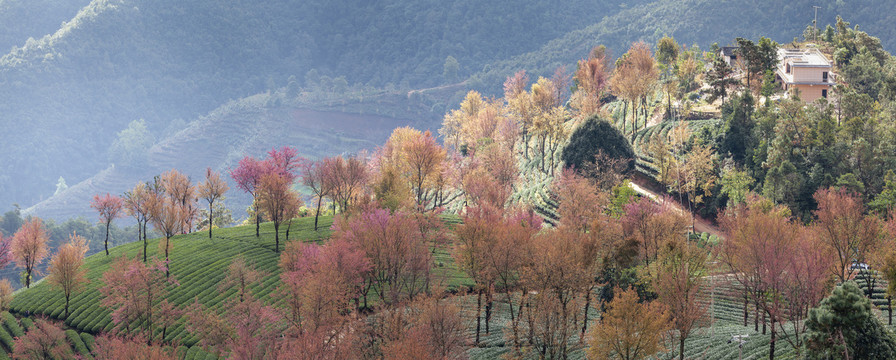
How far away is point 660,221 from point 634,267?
16.5 ft

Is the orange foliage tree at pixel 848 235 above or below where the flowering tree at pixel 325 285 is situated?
above

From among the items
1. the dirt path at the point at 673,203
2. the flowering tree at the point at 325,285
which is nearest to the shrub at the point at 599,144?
the dirt path at the point at 673,203

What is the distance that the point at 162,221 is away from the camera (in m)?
85.1

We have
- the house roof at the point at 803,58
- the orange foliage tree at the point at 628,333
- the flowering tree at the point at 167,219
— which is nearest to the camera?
the orange foliage tree at the point at 628,333

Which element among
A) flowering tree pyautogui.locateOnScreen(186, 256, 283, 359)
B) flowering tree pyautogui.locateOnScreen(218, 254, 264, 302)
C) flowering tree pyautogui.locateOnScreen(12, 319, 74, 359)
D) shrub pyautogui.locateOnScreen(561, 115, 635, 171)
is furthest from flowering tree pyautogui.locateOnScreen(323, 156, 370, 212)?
flowering tree pyautogui.locateOnScreen(12, 319, 74, 359)

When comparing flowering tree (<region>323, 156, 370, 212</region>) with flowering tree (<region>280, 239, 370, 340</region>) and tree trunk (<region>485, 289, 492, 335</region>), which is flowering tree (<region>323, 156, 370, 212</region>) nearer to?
flowering tree (<region>280, 239, 370, 340</region>)

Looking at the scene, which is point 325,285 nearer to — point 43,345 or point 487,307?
point 487,307

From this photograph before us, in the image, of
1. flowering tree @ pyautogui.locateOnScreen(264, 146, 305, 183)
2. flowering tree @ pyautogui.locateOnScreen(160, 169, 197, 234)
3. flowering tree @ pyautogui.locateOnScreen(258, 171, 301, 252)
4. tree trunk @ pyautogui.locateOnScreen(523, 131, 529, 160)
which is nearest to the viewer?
flowering tree @ pyautogui.locateOnScreen(258, 171, 301, 252)

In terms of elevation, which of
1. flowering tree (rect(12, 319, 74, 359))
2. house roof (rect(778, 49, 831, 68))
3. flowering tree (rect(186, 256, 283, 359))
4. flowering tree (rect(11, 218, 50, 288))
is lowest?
flowering tree (rect(12, 319, 74, 359))

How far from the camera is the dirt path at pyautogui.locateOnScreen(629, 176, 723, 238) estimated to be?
84.4 m

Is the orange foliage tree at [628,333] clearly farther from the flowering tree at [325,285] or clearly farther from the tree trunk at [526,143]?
the tree trunk at [526,143]

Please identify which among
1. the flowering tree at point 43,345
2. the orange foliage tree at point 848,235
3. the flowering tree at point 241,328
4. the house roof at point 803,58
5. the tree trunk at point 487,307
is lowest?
the flowering tree at point 43,345

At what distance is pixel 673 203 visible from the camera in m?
89.7

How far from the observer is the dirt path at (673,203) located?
8436 cm
